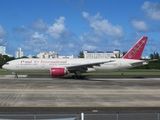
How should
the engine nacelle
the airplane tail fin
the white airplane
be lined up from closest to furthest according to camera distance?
the engine nacelle < the white airplane < the airplane tail fin

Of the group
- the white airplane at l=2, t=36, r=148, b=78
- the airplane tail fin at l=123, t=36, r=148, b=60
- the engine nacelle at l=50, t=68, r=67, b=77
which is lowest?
the engine nacelle at l=50, t=68, r=67, b=77

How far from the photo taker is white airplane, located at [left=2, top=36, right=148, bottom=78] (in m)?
43.9

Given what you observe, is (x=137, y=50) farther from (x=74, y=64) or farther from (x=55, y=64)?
(x=55, y=64)

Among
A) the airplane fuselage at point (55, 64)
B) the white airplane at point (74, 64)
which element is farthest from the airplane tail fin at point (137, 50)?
the airplane fuselage at point (55, 64)

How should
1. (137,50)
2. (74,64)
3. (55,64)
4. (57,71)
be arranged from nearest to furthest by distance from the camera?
(57,71) → (55,64) → (74,64) → (137,50)

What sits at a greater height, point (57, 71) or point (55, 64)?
point (55, 64)

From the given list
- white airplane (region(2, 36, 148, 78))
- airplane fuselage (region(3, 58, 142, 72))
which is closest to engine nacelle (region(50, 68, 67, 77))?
white airplane (region(2, 36, 148, 78))

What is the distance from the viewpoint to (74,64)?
46094 millimetres

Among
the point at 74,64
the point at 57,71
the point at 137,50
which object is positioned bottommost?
the point at 57,71

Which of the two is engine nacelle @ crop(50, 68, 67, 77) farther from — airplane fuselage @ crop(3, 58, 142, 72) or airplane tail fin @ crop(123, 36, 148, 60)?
airplane tail fin @ crop(123, 36, 148, 60)

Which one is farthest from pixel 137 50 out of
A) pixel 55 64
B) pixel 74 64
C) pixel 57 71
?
pixel 57 71

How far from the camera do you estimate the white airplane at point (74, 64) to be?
43875 millimetres

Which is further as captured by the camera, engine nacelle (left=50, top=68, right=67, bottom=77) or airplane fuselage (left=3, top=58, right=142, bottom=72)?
airplane fuselage (left=3, top=58, right=142, bottom=72)

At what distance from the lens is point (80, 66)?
4388 cm
